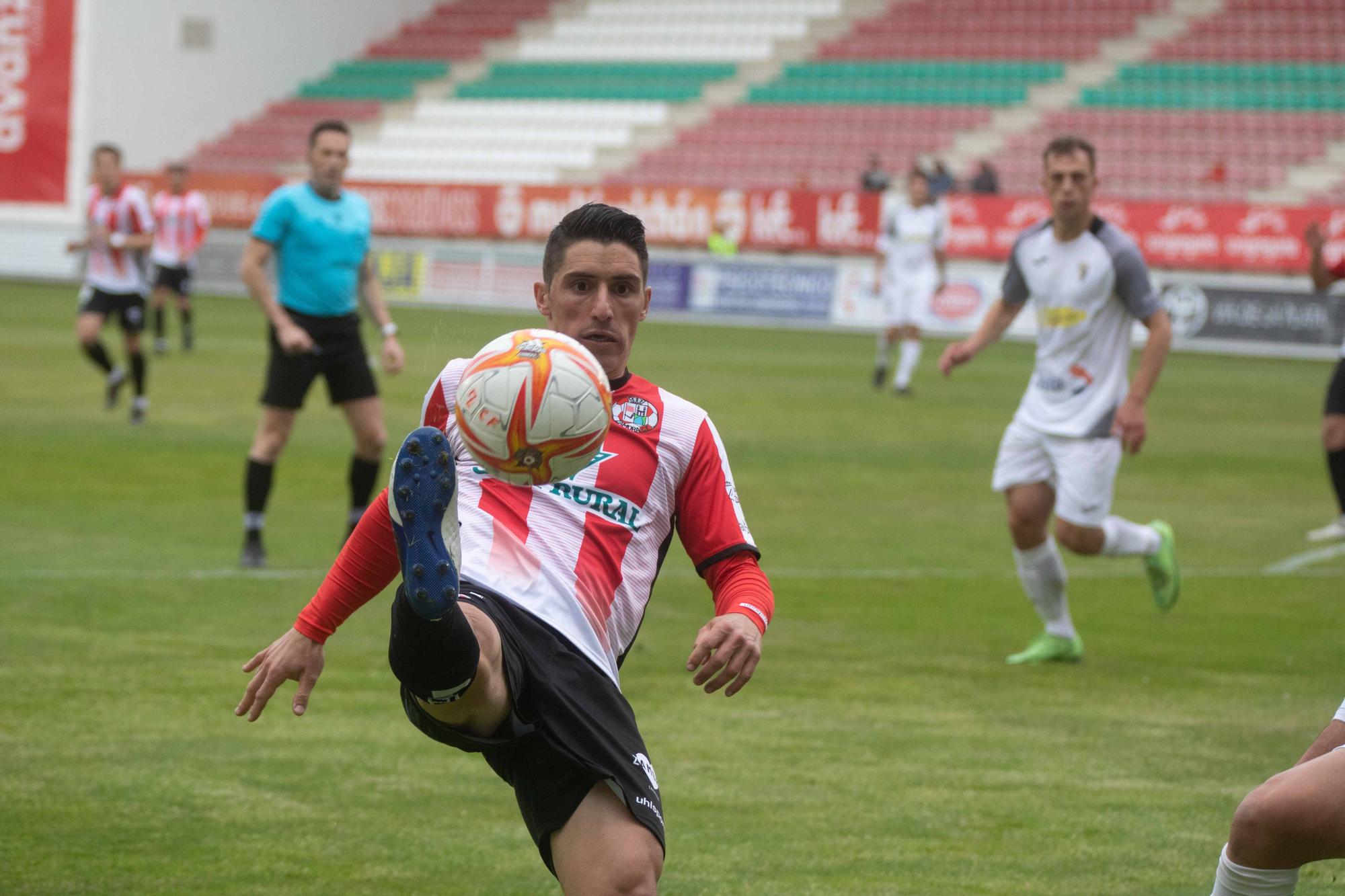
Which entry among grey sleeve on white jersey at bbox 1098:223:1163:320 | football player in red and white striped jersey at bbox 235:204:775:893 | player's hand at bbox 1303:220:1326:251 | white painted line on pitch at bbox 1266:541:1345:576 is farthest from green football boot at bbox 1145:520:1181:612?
football player in red and white striped jersey at bbox 235:204:775:893

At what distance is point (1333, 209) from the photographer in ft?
92.9

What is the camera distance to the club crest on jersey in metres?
3.56

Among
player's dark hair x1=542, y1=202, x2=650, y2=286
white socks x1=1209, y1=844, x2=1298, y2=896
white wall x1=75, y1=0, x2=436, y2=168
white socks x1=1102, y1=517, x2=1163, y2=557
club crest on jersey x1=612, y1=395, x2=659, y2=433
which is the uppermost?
white wall x1=75, y1=0, x2=436, y2=168

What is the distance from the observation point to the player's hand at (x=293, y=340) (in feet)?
28.5

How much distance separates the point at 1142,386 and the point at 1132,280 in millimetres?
469

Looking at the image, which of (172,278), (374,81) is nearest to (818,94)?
(374,81)

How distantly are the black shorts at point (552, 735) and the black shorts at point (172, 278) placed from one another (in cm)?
2088

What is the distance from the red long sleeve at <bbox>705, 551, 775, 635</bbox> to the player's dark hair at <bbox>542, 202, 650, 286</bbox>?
626mm

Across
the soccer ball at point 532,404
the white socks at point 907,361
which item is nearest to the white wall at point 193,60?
the white socks at point 907,361

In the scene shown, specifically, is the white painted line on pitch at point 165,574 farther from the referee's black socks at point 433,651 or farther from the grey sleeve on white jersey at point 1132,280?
the referee's black socks at point 433,651

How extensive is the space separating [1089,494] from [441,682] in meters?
4.97

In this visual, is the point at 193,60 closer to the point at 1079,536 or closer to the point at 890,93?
the point at 890,93

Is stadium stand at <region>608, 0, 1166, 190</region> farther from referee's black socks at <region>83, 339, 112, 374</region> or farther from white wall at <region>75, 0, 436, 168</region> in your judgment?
referee's black socks at <region>83, 339, 112, 374</region>

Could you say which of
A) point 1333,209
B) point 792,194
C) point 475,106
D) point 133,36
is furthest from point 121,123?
point 1333,209
